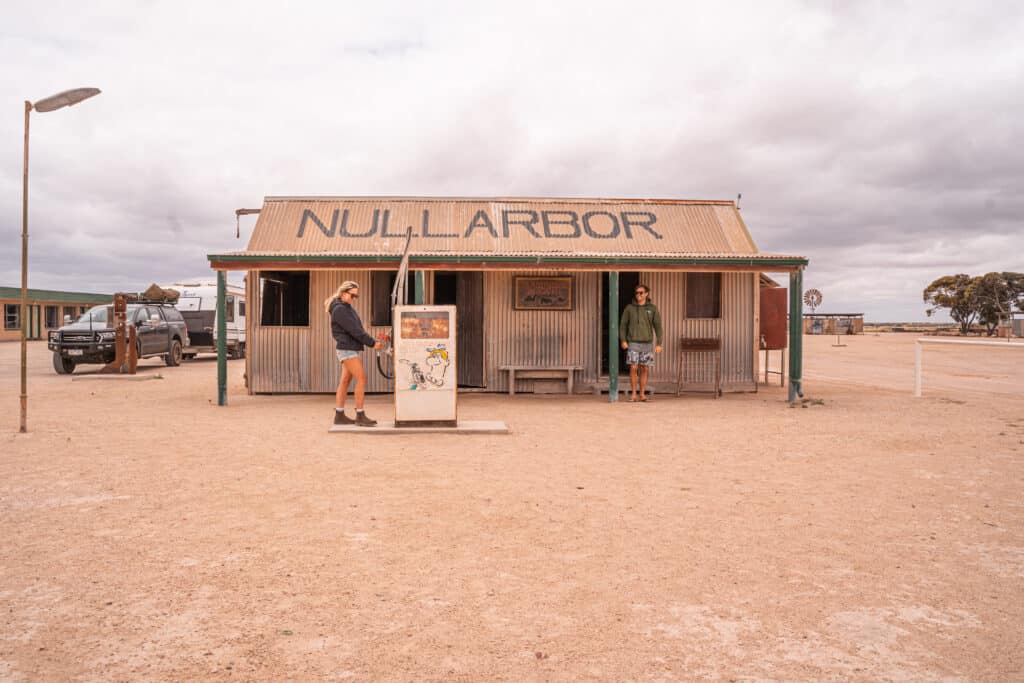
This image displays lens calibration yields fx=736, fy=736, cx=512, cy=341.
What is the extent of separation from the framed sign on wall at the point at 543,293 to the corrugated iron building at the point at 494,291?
0.08m

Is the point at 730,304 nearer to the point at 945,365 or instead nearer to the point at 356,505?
the point at 356,505

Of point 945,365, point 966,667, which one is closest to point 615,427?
point 966,667

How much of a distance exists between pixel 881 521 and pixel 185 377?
1634cm

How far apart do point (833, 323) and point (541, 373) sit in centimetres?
5206

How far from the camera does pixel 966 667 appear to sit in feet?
9.65

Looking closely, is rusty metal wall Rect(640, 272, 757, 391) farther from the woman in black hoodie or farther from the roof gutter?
the woman in black hoodie

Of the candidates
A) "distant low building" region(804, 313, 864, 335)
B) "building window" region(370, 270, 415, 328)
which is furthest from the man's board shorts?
"distant low building" region(804, 313, 864, 335)

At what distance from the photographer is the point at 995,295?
5444 centimetres

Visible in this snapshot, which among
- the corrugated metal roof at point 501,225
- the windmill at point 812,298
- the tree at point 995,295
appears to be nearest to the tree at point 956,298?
the tree at point 995,295

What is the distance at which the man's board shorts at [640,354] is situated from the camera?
497 inches

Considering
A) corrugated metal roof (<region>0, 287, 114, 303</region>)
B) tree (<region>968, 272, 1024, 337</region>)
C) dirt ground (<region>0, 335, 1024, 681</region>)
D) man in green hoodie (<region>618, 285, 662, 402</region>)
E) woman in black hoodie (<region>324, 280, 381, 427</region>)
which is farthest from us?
tree (<region>968, 272, 1024, 337</region>)

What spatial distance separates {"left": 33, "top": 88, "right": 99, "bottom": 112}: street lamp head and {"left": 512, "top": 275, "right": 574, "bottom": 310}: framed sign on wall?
25.0ft

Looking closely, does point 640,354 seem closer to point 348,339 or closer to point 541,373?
point 541,373

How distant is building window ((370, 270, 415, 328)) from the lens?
14.0 meters
